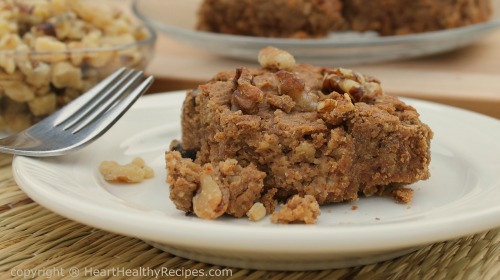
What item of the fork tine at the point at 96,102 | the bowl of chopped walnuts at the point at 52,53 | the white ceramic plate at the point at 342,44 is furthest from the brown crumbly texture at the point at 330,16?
the fork tine at the point at 96,102

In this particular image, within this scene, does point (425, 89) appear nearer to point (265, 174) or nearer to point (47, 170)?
point (265, 174)

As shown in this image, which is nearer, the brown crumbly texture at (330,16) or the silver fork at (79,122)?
the silver fork at (79,122)

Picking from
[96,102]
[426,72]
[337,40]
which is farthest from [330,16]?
[96,102]

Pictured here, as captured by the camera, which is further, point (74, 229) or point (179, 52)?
point (179, 52)

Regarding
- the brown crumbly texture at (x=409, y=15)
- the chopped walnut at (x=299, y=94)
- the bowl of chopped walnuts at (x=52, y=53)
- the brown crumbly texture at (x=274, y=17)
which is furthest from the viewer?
the brown crumbly texture at (x=409, y=15)

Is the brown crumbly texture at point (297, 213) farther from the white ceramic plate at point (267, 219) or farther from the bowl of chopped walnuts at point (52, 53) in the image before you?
the bowl of chopped walnuts at point (52, 53)

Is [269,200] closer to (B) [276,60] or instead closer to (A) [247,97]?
(A) [247,97]

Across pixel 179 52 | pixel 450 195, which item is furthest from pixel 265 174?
pixel 179 52

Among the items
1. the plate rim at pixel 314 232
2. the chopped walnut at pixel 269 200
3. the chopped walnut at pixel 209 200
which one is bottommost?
the chopped walnut at pixel 269 200
